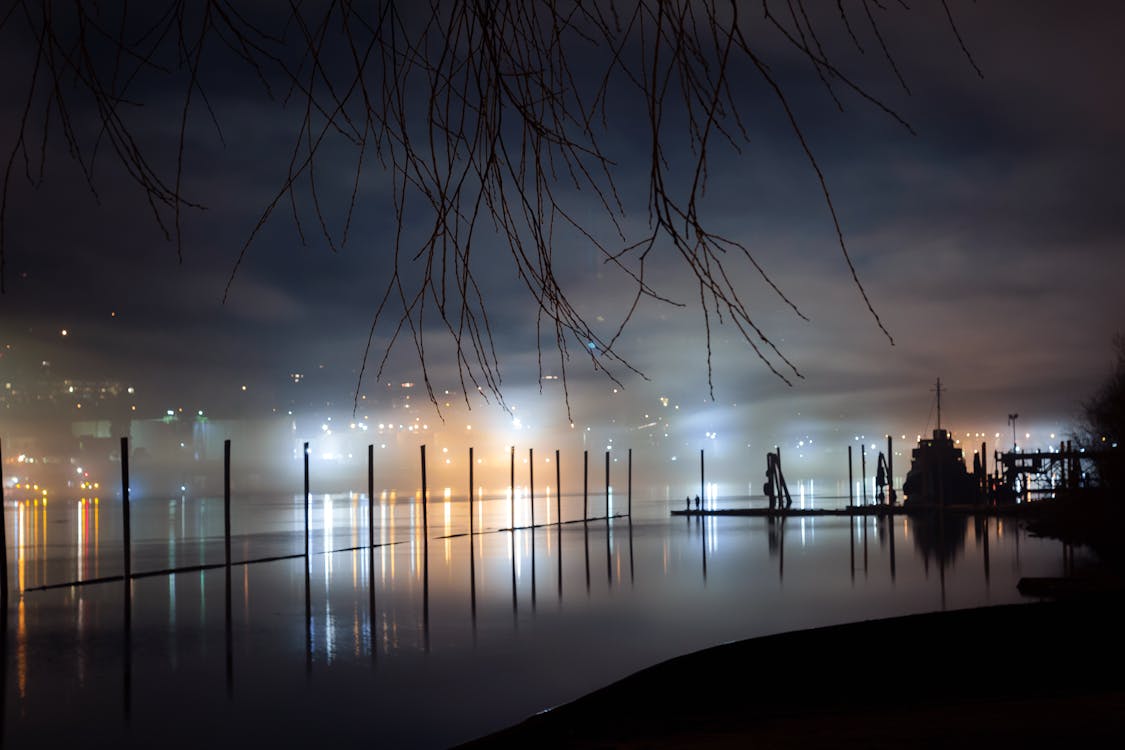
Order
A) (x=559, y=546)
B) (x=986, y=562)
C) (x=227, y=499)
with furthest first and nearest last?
(x=559, y=546), (x=986, y=562), (x=227, y=499)

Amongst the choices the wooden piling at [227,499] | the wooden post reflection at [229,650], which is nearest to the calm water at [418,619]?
the wooden post reflection at [229,650]

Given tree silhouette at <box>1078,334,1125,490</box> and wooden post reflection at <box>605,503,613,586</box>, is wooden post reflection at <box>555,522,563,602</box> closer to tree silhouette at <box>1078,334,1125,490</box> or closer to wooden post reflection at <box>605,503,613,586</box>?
wooden post reflection at <box>605,503,613,586</box>

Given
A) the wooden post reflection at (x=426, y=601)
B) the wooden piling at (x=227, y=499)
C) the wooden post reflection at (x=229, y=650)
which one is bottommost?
the wooden post reflection at (x=426, y=601)

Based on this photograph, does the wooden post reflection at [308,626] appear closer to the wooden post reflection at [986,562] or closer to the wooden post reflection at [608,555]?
the wooden post reflection at [608,555]

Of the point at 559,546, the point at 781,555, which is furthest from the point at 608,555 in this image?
Answer: the point at 781,555

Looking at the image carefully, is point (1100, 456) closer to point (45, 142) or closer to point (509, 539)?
point (509, 539)

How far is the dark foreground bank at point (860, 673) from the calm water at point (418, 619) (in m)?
0.10

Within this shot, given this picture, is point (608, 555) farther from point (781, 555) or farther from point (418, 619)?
point (418, 619)

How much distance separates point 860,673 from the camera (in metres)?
5.93

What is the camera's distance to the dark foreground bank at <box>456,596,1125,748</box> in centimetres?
528

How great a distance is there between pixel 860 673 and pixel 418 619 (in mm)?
16310

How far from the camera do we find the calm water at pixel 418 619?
13.4 m

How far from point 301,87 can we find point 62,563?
128 ft

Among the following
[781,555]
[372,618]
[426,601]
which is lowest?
[781,555]
